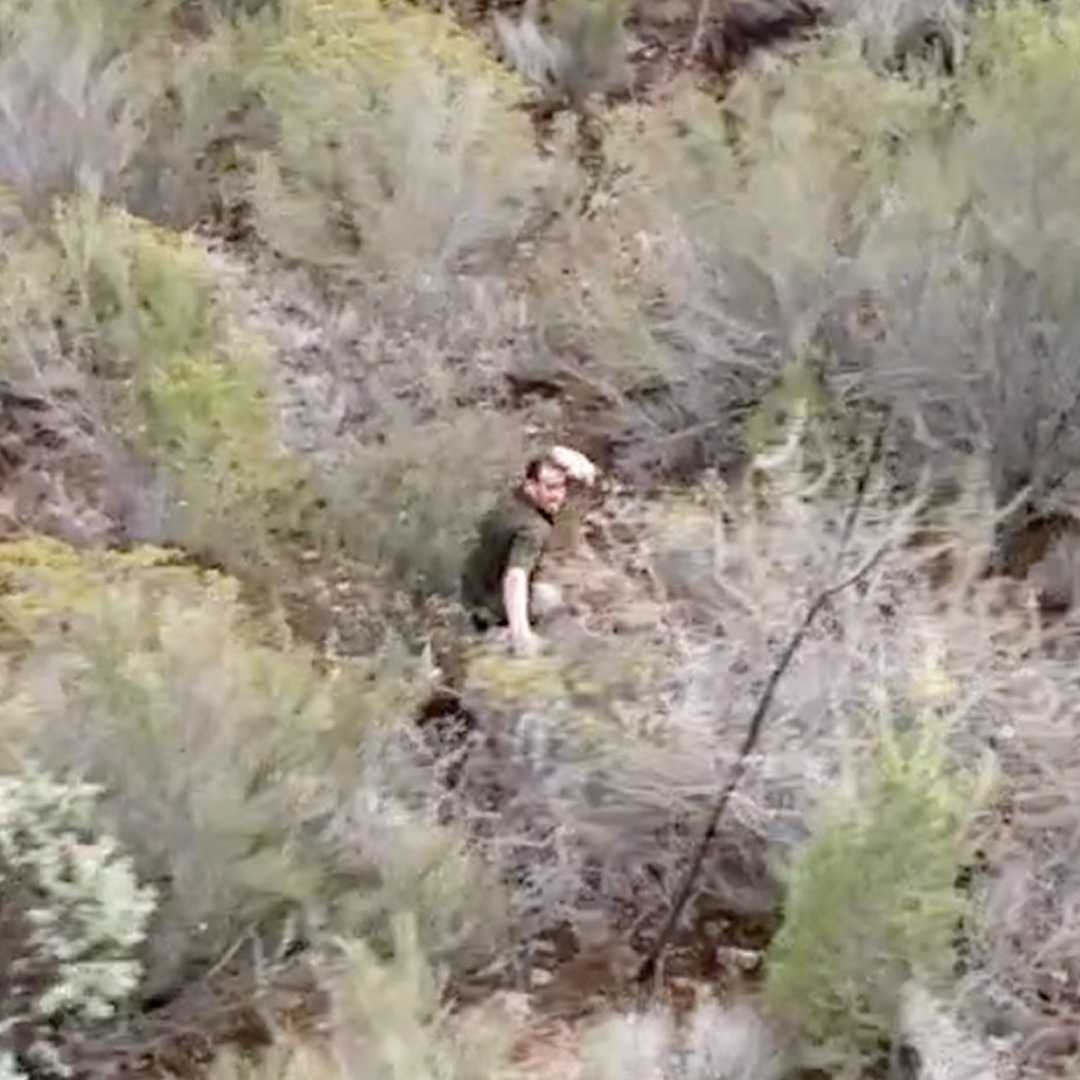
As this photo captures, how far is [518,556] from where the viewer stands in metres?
6.31

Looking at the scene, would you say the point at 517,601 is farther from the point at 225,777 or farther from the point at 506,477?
the point at 225,777

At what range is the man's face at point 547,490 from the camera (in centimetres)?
653

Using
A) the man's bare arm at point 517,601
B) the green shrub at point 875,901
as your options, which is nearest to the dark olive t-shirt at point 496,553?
the man's bare arm at point 517,601

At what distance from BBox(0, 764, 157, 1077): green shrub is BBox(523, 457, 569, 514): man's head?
2.25 meters

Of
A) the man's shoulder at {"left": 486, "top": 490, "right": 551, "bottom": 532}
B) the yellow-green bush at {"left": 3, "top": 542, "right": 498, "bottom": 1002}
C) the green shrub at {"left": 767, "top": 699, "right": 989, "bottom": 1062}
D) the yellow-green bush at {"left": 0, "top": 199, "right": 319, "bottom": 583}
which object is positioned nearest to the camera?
the green shrub at {"left": 767, "top": 699, "right": 989, "bottom": 1062}

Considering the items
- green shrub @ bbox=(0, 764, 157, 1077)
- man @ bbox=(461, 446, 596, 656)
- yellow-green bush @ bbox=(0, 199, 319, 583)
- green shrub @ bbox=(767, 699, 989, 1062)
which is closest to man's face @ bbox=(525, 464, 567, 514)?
man @ bbox=(461, 446, 596, 656)

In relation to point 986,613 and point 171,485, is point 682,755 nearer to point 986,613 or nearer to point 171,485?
point 986,613

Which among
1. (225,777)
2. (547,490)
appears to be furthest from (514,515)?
(225,777)

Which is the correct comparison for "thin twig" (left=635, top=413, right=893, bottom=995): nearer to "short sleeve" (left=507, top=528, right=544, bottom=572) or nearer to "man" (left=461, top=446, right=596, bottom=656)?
"man" (left=461, top=446, right=596, bottom=656)

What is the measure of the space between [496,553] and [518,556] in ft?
0.43

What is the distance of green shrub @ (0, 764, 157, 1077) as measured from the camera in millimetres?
4418

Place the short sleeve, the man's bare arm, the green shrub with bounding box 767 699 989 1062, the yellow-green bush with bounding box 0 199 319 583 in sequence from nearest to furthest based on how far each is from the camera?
the green shrub with bounding box 767 699 989 1062 < the man's bare arm < the yellow-green bush with bounding box 0 199 319 583 < the short sleeve

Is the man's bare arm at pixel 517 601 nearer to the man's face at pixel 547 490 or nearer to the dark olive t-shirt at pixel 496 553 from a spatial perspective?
the dark olive t-shirt at pixel 496 553

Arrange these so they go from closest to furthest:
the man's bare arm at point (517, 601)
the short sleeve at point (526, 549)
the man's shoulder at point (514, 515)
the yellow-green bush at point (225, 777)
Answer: the yellow-green bush at point (225, 777)
the man's bare arm at point (517, 601)
the short sleeve at point (526, 549)
the man's shoulder at point (514, 515)
